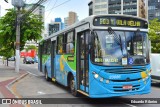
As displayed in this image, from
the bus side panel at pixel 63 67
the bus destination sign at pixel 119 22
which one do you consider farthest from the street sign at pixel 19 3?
the bus destination sign at pixel 119 22

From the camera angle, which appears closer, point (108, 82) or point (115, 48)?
point (108, 82)

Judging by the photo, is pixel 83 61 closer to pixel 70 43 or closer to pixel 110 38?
pixel 110 38

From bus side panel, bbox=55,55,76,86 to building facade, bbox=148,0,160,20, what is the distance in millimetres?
95982

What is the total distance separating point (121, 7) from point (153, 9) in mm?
12246

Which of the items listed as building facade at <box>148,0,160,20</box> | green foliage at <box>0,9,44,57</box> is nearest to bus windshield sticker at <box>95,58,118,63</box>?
green foliage at <box>0,9,44,57</box>

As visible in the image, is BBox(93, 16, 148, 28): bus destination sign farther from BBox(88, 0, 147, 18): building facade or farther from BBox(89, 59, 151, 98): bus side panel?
BBox(88, 0, 147, 18): building facade

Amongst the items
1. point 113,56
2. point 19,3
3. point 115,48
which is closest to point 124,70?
point 113,56

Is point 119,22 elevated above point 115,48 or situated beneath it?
elevated above

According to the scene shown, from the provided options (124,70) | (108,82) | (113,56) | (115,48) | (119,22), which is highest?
(119,22)

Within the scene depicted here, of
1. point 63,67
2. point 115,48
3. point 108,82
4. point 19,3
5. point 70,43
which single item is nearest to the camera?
point 108,82

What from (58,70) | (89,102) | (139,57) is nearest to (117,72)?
(139,57)

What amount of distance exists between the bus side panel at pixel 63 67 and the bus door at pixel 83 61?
0.60m

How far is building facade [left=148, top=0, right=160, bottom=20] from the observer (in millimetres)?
107469

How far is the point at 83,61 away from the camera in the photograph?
37.9 feet
